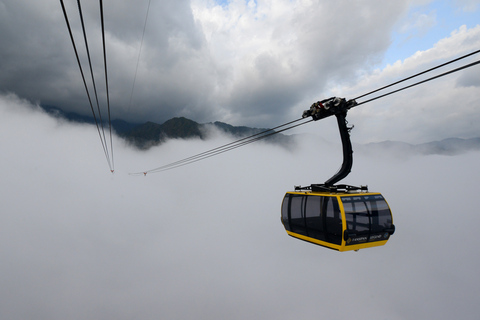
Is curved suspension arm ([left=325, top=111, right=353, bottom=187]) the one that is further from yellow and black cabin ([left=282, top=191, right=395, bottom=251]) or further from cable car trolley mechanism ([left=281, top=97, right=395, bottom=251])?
yellow and black cabin ([left=282, top=191, right=395, bottom=251])

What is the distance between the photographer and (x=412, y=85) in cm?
774

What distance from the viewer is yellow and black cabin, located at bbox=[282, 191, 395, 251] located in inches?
402

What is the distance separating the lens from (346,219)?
10180 mm

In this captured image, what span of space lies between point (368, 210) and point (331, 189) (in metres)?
1.89

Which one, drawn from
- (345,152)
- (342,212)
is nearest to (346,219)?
(342,212)

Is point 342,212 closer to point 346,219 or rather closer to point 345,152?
point 346,219

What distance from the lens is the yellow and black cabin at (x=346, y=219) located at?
402 inches

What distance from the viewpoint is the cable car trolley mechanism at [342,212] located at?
10273 millimetres

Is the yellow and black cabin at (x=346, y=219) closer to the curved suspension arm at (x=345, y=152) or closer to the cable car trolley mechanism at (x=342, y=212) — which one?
the cable car trolley mechanism at (x=342, y=212)

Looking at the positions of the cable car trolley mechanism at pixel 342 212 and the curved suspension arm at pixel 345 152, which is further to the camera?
the curved suspension arm at pixel 345 152

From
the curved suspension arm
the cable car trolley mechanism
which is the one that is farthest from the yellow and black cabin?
the curved suspension arm

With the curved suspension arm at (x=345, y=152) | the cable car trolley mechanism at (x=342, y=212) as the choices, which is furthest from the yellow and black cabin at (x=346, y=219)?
the curved suspension arm at (x=345, y=152)

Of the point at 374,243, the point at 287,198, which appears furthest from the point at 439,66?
the point at 287,198

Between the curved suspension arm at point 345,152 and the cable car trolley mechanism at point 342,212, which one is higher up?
the curved suspension arm at point 345,152
